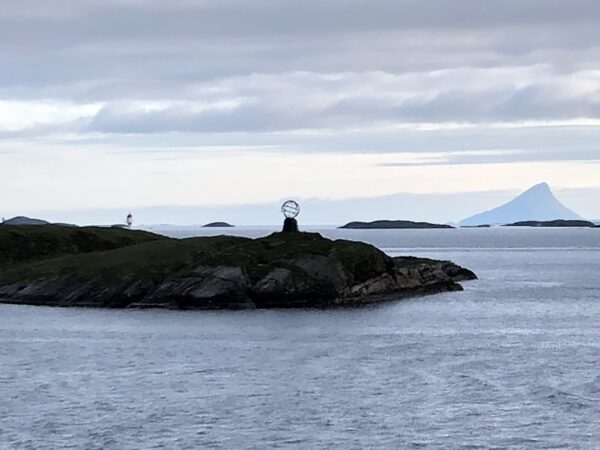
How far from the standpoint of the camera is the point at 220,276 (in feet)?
426

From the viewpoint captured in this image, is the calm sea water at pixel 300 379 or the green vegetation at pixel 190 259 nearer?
the calm sea water at pixel 300 379

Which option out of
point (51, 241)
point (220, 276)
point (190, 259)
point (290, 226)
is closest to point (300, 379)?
point (220, 276)

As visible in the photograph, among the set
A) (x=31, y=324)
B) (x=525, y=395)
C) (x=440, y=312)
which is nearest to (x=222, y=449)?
(x=525, y=395)

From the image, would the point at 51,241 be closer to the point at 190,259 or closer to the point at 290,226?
the point at 290,226

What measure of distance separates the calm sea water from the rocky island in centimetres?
595

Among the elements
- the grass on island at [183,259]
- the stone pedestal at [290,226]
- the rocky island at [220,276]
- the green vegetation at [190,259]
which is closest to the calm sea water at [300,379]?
the rocky island at [220,276]

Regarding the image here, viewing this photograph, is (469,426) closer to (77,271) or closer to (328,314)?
(328,314)

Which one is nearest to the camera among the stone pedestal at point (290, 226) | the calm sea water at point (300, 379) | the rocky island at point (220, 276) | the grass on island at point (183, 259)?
the calm sea water at point (300, 379)

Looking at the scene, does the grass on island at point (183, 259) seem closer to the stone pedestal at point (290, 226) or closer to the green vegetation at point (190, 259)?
the green vegetation at point (190, 259)

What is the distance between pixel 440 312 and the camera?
125375 millimetres

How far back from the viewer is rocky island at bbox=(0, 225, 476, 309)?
12862cm

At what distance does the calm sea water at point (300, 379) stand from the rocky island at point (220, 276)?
595 cm

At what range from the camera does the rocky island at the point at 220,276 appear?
5064 inches

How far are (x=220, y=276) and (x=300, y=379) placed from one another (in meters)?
52.4
